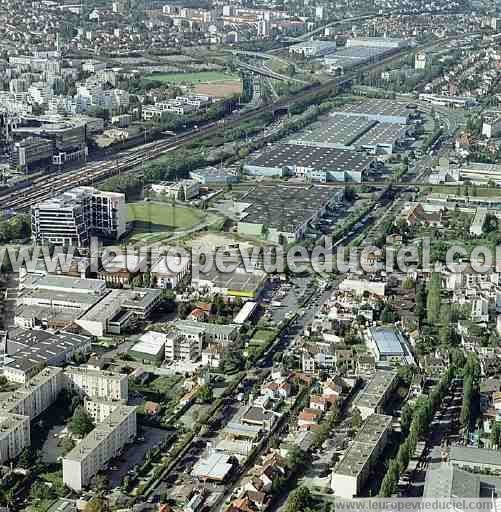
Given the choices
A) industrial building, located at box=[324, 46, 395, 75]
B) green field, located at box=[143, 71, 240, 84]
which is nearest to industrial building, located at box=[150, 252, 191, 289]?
green field, located at box=[143, 71, 240, 84]

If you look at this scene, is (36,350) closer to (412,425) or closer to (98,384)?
(98,384)

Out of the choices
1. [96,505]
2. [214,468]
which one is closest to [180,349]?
[214,468]

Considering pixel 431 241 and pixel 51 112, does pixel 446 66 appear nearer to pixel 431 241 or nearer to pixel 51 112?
pixel 51 112

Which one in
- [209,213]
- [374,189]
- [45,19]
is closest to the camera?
[209,213]

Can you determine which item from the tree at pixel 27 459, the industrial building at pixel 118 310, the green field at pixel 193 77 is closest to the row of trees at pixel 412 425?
the tree at pixel 27 459

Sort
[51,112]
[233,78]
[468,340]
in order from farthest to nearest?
1. [233,78]
2. [51,112]
3. [468,340]

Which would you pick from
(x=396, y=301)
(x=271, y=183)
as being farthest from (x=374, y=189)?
(x=396, y=301)
